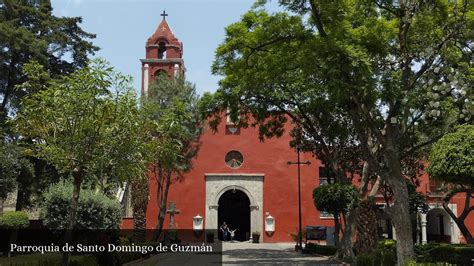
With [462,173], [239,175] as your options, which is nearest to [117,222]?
[462,173]

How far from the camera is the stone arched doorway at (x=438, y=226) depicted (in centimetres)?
3612

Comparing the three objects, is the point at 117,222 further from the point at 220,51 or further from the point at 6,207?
the point at 6,207

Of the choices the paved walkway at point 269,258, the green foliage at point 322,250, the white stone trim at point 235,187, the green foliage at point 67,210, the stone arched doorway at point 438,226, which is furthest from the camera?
the stone arched doorway at point 438,226

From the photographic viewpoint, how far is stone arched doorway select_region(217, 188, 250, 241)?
3706 centimetres

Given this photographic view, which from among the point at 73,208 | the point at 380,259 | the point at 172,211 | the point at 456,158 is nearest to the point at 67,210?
the point at 73,208

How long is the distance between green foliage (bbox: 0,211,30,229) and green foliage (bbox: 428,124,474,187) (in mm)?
16025

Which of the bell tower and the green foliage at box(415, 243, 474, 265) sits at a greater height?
the bell tower

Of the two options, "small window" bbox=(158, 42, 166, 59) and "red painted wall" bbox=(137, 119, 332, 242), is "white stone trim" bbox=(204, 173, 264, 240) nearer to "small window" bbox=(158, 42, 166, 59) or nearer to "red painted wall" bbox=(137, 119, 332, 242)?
"red painted wall" bbox=(137, 119, 332, 242)

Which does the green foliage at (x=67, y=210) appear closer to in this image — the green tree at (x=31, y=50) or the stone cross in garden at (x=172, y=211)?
the green tree at (x=31, y=50)

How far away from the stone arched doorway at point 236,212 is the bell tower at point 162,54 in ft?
34.9

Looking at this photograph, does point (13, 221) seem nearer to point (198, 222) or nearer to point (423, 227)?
point (198, 222)

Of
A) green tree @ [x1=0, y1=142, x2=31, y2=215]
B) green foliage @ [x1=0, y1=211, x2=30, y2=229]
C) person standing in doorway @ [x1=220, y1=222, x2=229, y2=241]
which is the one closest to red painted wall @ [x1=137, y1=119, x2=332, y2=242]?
person standing in doorway @ [x1=220, y1=222, x2=229, y2=241]

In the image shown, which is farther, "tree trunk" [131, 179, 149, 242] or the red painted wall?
the red painted wall

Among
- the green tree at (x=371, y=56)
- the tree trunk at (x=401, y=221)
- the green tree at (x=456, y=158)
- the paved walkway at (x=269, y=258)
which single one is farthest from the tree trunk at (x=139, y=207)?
the green tree at (x=456, y=158)
